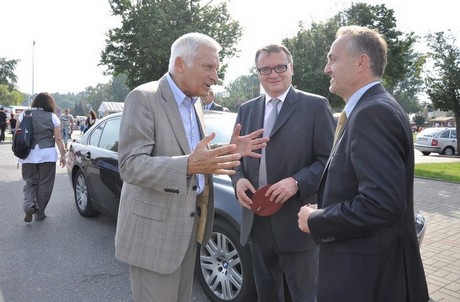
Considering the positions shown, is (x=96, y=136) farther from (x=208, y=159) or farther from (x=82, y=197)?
(x=208, y=159)

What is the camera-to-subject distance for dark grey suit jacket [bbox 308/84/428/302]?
153cm

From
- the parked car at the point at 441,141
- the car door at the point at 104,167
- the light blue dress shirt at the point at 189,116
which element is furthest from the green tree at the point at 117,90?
the light blue dress shirt at the point at 189,116

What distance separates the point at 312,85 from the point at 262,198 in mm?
17228

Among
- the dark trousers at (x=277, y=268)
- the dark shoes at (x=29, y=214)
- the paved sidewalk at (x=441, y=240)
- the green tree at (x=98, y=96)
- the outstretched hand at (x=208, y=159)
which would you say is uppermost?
the green tree at (x=98, y=96)

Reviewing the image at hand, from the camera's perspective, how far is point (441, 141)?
20484 millimetres

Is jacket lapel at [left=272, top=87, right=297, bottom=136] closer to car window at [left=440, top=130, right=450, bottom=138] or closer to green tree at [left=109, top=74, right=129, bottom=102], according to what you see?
car window at [left=440, top=130, right=450, bottom=138]

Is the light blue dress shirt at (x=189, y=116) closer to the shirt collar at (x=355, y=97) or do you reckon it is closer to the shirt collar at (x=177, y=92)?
the shirt collar at (x=177, y=92)

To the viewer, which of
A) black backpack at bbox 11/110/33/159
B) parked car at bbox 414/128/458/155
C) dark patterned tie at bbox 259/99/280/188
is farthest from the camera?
parked car at bbox 414/128/458/155

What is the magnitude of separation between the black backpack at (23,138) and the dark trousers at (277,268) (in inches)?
173

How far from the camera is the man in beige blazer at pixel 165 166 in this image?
1.83 metres

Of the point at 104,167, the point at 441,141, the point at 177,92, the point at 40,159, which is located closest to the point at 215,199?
the point at 177,92

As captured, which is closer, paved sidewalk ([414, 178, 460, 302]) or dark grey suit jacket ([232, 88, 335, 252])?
dark grey suit jacket ([232, 88, 335, 252])

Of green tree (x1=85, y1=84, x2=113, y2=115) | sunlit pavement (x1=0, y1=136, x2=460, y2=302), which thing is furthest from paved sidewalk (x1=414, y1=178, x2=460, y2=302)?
green tree (x1=85, y1=84, x2=113, y2=115)

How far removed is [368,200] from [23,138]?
5513 mm
